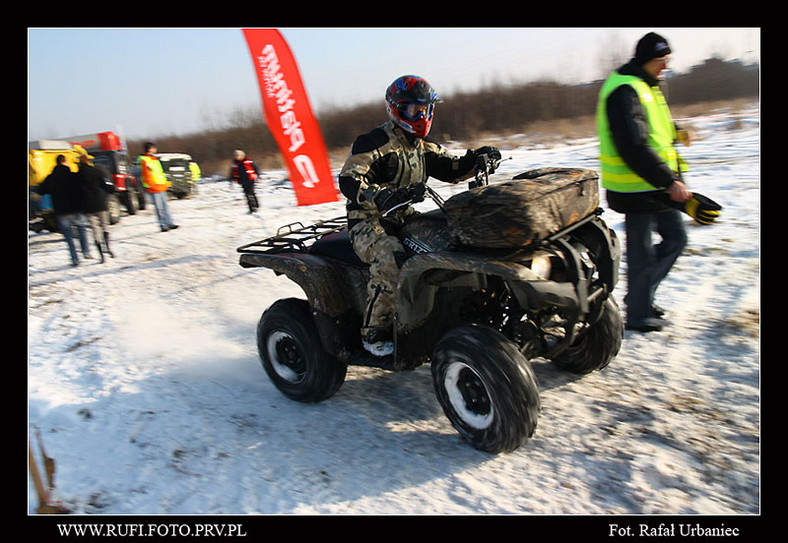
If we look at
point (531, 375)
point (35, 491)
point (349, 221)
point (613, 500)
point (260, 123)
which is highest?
point (260, 123)

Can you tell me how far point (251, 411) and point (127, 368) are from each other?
1.59 meters

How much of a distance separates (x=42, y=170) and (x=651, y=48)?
13.2m

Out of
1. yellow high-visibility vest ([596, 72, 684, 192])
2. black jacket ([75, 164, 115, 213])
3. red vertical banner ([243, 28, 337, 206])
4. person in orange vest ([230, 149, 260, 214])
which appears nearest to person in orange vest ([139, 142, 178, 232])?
person in orange vest ([230, 149, 260, 214])

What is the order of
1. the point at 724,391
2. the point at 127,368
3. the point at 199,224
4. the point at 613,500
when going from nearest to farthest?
the point at 613,500, the point at 724,391, the point at 127,368, the point at 199,224

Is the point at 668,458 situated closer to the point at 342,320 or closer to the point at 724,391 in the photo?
the point at 724,391

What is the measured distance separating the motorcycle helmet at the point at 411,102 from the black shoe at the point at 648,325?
2.60 m

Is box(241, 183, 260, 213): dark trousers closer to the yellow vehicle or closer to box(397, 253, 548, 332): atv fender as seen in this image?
the yellow vehicle

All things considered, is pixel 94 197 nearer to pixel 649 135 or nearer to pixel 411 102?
pixel 411 102

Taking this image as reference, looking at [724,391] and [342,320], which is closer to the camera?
[724,391]

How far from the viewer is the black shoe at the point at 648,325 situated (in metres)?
4.97

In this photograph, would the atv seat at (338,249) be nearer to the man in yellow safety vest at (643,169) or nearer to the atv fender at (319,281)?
the atv fender at (319,281)

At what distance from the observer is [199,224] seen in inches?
488

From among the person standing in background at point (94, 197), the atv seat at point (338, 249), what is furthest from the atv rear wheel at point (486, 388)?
the person standing in background at point (94, 197)

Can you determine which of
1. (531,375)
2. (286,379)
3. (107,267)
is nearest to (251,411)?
(286,379)
